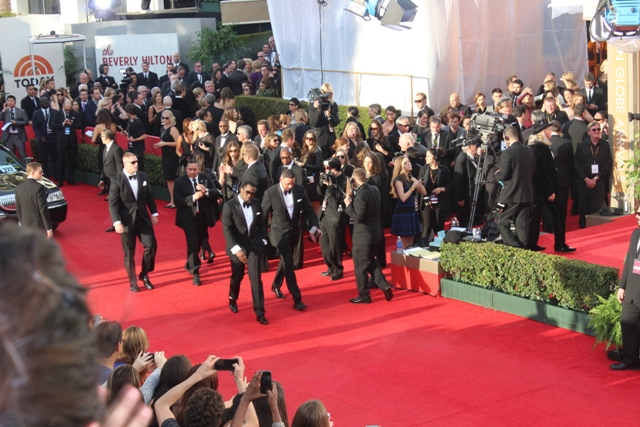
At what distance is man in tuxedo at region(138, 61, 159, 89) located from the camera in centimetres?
2641

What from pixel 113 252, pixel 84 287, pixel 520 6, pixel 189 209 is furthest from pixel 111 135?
pixel 84 287

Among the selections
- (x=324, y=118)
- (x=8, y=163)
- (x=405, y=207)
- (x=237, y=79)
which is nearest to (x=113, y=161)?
(x=8, y=163)

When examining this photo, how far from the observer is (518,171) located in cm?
1139

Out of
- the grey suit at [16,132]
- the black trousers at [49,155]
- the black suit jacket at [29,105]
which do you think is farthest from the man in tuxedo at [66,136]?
the black suit jacket at [29,105]

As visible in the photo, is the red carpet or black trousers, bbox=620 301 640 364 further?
black trousers, bbox=620 301 640 364

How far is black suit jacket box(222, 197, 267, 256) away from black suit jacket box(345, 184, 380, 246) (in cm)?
120

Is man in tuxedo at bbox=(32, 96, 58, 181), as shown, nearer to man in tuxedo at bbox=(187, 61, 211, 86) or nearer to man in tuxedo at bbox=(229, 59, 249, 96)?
man in tuxedo at bbox=(229, 59, 249, 96)

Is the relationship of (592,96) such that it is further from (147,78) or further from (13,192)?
(147,78)

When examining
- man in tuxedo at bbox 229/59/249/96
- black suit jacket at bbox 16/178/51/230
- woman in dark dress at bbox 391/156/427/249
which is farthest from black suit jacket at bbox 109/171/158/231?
man in tuxedo at bbox 229/59/249/96

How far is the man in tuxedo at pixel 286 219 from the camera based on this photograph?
35.9 ft

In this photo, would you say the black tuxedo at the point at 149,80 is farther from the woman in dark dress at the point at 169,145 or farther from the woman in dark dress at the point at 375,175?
the woman in dark dress at the point at 375,175

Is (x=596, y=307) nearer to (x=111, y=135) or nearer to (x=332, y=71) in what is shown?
(x=111, y=135)

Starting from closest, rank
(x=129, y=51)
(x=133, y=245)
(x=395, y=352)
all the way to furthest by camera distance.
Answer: (x=395, y=352)
(x=133, y=245)
(x=129, y=51)

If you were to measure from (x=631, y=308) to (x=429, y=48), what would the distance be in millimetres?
12938
